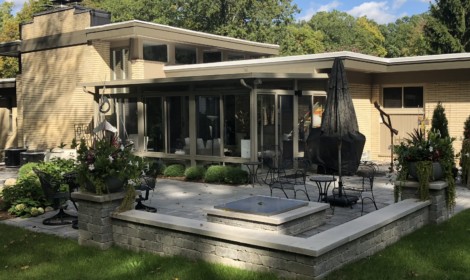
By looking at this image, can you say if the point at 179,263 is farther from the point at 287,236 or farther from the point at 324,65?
the point at 324,65

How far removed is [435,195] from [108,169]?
5133 millimetres

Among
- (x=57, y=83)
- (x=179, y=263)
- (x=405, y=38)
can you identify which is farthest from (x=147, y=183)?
(x=405, y=38)

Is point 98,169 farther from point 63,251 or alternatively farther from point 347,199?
point 347,199

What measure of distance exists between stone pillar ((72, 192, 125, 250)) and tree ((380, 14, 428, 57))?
106 ft

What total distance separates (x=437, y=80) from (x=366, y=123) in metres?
2.81

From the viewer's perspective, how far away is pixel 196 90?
15.3 metres

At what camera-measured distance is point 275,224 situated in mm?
6918

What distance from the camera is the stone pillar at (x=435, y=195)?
7.99 metres

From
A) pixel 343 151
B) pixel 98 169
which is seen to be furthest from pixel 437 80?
pixel 98 169

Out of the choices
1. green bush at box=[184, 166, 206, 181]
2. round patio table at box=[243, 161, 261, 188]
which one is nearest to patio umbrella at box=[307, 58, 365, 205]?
round patio table at box=[243, 161, 261, 188]

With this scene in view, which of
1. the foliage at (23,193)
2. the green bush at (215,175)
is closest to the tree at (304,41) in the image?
the green bush at (215,175)

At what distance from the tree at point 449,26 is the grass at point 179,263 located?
90.4ft

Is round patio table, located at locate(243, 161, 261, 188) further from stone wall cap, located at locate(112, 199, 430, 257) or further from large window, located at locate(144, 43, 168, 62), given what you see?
large window, located at locate(144, 43, 168, 62)

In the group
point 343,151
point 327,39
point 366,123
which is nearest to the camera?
point 343,151
